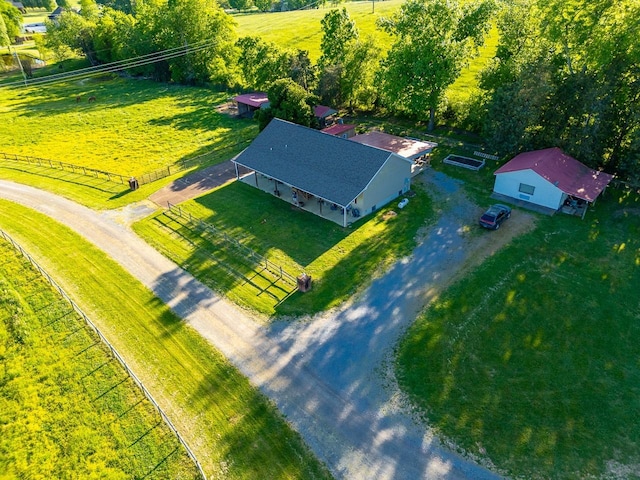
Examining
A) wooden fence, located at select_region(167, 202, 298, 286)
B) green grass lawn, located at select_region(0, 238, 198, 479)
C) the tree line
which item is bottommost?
green grass lawn, located at select_region(0, 238, 198, 479)

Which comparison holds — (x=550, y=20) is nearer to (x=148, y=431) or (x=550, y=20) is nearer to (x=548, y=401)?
(x=548, y=401)

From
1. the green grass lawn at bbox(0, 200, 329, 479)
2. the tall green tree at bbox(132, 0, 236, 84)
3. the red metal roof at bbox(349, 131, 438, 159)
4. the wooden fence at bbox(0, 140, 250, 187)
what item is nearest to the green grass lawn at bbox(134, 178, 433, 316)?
the green grass lawn at bbox(0, 200, 329, 479)

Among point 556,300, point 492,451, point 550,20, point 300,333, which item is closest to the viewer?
point 492,451

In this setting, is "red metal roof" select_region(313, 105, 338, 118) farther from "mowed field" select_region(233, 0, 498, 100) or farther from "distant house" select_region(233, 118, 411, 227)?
"mowed field" select_region(233, 0, 498, 100)

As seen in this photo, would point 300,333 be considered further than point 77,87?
No

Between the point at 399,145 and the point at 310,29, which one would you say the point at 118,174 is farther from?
the point at 310,29

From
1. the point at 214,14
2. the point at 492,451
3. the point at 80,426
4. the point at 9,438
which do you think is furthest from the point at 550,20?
the point at 214,14
